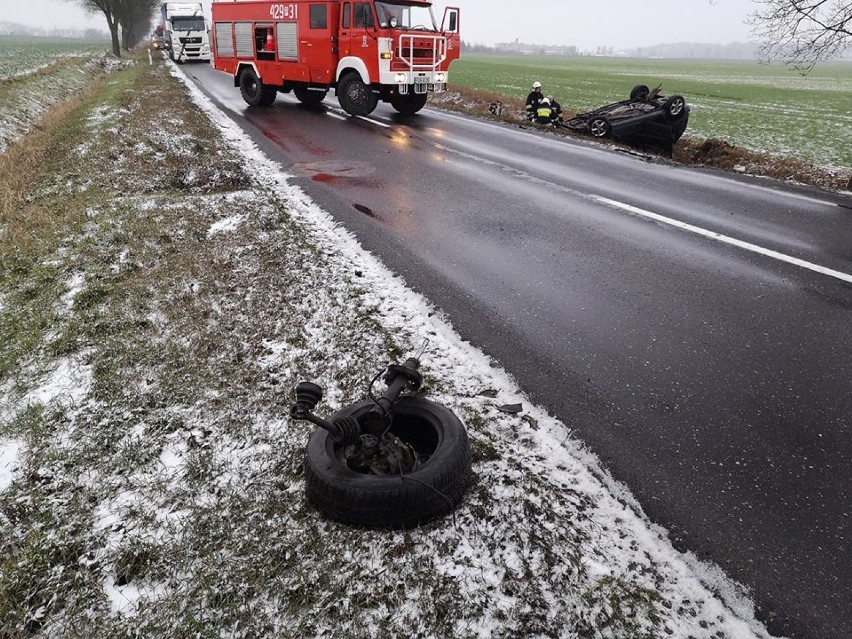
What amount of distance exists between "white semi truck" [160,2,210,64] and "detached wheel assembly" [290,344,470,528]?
128ft

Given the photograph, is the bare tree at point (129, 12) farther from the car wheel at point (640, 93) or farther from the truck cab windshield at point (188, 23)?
the car wheel at point (640, 93)

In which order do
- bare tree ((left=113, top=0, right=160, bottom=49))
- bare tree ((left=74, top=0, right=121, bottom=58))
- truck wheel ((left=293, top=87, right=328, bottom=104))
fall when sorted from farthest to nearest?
1. bare tree ((left=113, top=0, right=160, bottom=49))
2. bare tree ((left=74, top=0, right=121, bottom=58))
3. truck wheel ((left=293, top=87, right=328, bottom=104))

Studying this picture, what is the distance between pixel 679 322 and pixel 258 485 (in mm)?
3274

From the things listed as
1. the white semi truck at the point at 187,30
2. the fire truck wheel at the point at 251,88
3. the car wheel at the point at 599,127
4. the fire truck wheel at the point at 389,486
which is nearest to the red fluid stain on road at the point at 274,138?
the fire truck wheel at the point at 251,88

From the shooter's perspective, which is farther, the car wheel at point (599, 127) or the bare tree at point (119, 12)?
the bare tree at point (119, 12)

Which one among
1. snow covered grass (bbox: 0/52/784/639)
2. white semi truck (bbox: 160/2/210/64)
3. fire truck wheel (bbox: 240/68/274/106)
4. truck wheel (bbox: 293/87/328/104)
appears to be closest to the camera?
snow covered grass (bbox: 0/52/784/639)

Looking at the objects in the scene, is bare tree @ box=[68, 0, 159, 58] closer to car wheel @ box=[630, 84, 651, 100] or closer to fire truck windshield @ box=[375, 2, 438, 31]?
fire truck windshield @ box=[375, 2, 438, 31]

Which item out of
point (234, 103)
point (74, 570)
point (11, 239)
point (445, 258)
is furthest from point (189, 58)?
point (74, 570)

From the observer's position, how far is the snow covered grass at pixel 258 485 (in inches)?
81.7

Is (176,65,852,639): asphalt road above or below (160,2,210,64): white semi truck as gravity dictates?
below

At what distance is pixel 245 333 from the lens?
13.1 ft

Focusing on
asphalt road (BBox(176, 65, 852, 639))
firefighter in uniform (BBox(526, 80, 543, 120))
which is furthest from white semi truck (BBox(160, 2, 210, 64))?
asphalt road (BBox(176, 65, 852, 639))

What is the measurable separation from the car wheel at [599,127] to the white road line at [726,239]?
604cm

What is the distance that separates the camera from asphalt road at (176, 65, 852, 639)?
239cm
